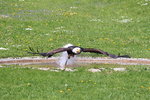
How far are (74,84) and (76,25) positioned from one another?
954 inches

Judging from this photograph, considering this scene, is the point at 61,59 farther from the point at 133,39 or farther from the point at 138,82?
the point at 133,39

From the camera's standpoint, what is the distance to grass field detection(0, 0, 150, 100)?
54.4 ft

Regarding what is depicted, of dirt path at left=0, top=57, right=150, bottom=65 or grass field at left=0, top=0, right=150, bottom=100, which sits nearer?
grass field at left=0, top=0, right=150, bottom=100

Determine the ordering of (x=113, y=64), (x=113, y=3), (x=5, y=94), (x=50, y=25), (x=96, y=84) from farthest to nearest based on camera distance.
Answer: (x=113, y=3) < (x=50, y=25) < (x=113, y=64) < (x=96, y=84) < (x=5, y=94)

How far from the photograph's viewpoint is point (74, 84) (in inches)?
697

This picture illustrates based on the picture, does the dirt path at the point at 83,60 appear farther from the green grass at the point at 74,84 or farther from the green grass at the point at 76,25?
the green grass at the point at 74,84

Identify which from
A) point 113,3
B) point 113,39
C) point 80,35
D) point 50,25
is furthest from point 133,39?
point 113,3

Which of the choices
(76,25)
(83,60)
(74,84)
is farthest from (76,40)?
(74,84)

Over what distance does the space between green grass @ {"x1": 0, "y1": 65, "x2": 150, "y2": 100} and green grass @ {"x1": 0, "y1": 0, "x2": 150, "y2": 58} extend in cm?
553

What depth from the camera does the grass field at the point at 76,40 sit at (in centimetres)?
1659

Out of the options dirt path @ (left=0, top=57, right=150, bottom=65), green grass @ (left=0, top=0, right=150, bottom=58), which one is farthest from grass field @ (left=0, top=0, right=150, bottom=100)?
dirt path @ (left=0, top=57, right=150, bottom=65)

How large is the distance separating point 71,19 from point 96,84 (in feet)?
91.6

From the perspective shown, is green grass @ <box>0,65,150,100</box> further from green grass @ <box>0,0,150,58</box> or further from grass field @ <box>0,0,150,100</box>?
green grass @ <box>0,0,150,58</box>

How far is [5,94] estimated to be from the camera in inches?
624
